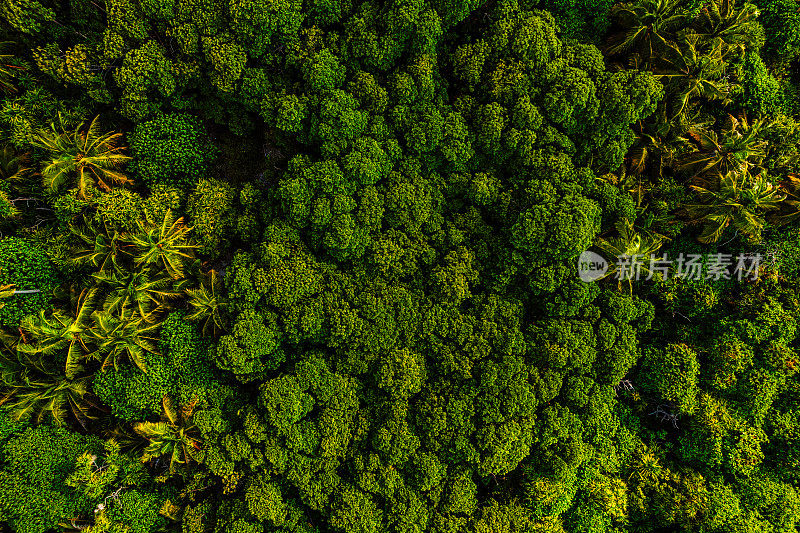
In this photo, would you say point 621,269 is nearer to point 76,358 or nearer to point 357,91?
point 357,91

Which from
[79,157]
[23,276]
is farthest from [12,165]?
[23,276]

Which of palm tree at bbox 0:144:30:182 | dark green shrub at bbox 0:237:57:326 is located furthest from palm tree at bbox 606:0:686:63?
dark green shrub at bbox 0:237:57:326

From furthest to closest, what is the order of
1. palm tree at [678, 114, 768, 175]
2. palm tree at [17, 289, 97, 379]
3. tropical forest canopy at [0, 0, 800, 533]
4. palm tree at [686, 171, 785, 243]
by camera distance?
palm tree at [678, 114, 768, 175], palm tree at [686, 171, 785, 243], tropical forest canopy at [0, 0, 800, 533], palm tree at [17, 289, 97, 379]

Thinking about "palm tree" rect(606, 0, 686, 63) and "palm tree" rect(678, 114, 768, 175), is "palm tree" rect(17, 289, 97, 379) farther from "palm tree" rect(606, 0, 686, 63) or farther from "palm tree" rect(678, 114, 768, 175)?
"palm tree" rect(678, 114, 768, 175)

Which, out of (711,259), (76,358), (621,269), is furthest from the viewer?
(711,259)

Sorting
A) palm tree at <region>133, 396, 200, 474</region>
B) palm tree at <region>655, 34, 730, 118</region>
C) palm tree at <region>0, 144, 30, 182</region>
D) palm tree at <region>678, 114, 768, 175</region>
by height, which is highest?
palm tree at <region>655, 34, 730, 118</region>

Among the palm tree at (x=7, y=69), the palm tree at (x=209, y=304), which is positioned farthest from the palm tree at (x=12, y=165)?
the palm tree at (x=209, y=304)

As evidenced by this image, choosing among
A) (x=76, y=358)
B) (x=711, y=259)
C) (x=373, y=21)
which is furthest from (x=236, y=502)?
(x=711, y=259)

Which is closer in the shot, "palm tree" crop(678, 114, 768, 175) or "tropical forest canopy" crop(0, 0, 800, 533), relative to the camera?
"tropical forest canopy" crop(0, 0, 800, 533)
